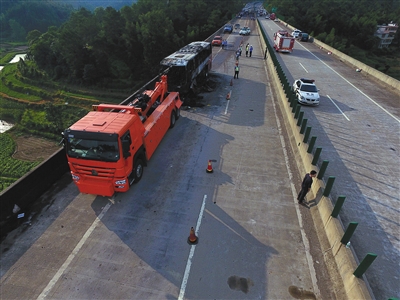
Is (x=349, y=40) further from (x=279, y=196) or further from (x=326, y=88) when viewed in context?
(x=279, y=196)

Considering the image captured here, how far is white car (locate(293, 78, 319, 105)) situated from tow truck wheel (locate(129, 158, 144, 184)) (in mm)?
13397

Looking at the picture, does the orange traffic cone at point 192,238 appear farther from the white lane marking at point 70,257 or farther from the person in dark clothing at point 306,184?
the person in dark clothing at point 306,184

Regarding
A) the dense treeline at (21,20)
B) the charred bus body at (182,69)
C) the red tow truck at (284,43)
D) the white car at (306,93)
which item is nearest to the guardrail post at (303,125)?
the white car at (306,93)

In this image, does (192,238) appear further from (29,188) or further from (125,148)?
(29,188)

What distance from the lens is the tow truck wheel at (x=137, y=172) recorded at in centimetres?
929

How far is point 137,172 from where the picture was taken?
32.0 feet

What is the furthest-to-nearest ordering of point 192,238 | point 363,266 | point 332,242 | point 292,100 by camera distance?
point 292,100 → point 192,238 → point 332,242 → point 363,266

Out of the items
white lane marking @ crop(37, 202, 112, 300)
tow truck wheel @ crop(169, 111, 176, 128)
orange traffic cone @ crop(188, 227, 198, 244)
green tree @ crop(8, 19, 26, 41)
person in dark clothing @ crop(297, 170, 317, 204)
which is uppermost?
person in dark clothing @ crop(297, 170, 317, 204)

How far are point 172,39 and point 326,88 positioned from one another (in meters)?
44.5

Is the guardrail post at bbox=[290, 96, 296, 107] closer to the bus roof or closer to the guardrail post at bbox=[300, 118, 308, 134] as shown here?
the guardrail post at bbox=[300, 118, 308, 134]

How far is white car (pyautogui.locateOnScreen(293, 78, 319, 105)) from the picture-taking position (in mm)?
17906

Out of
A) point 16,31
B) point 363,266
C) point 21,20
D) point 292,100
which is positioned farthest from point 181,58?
point 21,20

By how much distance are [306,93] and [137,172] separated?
14174mm

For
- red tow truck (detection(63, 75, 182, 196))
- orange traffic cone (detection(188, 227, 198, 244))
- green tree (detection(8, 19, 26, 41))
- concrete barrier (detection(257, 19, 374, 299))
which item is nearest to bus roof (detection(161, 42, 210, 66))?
red tow truck (detection(63, 75, 182, 196))
